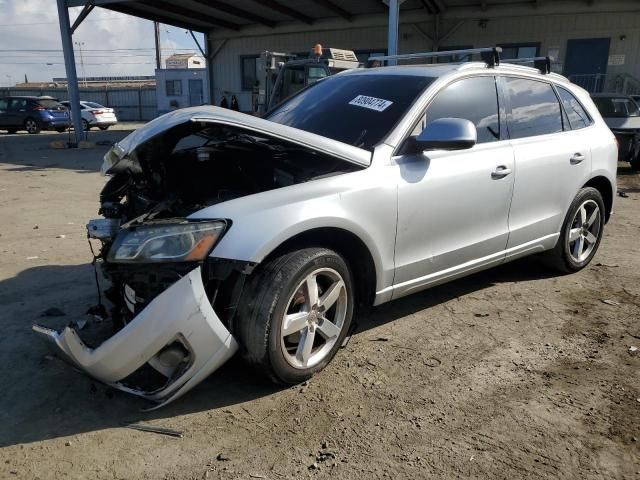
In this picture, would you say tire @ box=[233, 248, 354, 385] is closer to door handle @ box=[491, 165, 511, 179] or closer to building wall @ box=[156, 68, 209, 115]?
door handle @ box=[491, 165, 511, 179]

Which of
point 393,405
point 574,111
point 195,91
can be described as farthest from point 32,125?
point 393,405

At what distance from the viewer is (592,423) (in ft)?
8.79

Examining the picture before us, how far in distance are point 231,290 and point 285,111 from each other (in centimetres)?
194

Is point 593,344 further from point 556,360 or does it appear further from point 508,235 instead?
point 508,235

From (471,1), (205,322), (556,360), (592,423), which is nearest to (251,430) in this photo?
(205,322)

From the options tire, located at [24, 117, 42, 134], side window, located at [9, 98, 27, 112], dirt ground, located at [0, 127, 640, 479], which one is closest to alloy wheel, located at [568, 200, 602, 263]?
dirt ground, located at [0, 127, 640, 479]

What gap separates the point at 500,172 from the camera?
3771mm

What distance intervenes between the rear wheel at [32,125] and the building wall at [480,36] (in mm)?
8750

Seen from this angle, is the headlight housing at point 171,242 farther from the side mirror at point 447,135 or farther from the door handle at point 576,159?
the door handle at point 576,159

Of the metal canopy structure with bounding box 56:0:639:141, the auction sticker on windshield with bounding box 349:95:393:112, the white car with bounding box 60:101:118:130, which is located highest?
the metal canopy structure with bounding box 56:0:639:141

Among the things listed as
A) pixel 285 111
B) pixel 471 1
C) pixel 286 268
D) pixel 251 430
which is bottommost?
pixel 251 430

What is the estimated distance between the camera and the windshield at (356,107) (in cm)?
345

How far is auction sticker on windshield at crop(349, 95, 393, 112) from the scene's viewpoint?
11.7 ft

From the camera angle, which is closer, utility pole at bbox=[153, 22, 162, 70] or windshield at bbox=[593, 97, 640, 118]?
windshield at bbox=[593, 97, 640, 118]
